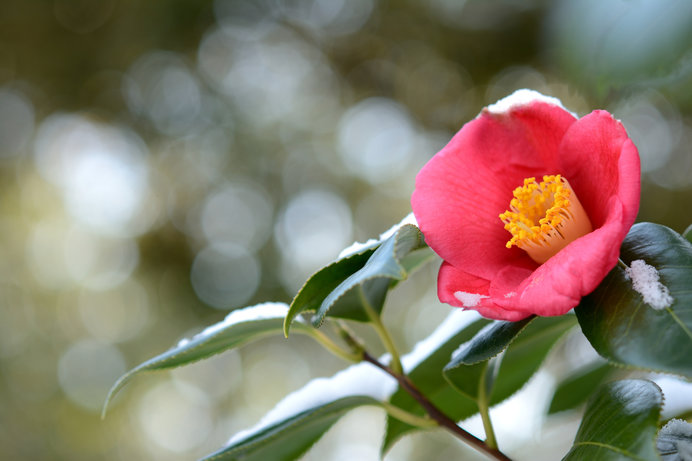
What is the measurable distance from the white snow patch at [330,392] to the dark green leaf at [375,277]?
10 cm

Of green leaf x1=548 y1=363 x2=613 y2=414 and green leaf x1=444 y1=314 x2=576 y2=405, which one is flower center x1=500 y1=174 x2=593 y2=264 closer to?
green leaf x1=444 y1=314 x2=576 y2=405

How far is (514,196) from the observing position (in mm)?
499

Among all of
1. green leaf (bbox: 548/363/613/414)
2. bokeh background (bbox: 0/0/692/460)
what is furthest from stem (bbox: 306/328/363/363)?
bokeh background (bbox: 0/0/692/460)

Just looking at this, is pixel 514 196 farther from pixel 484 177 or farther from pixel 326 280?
pixel 326 280

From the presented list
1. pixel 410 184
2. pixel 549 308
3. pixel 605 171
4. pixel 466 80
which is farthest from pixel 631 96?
pixel 410 184

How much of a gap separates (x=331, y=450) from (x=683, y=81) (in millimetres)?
3398

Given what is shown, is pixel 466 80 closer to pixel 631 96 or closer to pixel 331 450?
pixel 631 96

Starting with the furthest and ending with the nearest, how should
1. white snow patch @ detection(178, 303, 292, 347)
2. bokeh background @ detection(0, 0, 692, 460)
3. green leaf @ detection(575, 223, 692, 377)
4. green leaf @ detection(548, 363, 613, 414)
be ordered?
bokeh background @ detection(0, 0, 692, 460)
green leaf @ detection(548, 363, 613, 414)
white snow patch @ detection(178, 303, 292, 347)
green leaf @ detection(575, 223, 692, 377)

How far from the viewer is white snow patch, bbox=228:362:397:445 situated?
62 centimetres

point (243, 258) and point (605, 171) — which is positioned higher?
point (605, 171)

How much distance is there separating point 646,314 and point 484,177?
17 centimetres

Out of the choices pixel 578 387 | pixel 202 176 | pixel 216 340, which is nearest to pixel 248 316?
pixel 216 340

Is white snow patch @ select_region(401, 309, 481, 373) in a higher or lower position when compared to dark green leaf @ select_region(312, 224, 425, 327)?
lower

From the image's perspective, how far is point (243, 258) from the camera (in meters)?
3.26
